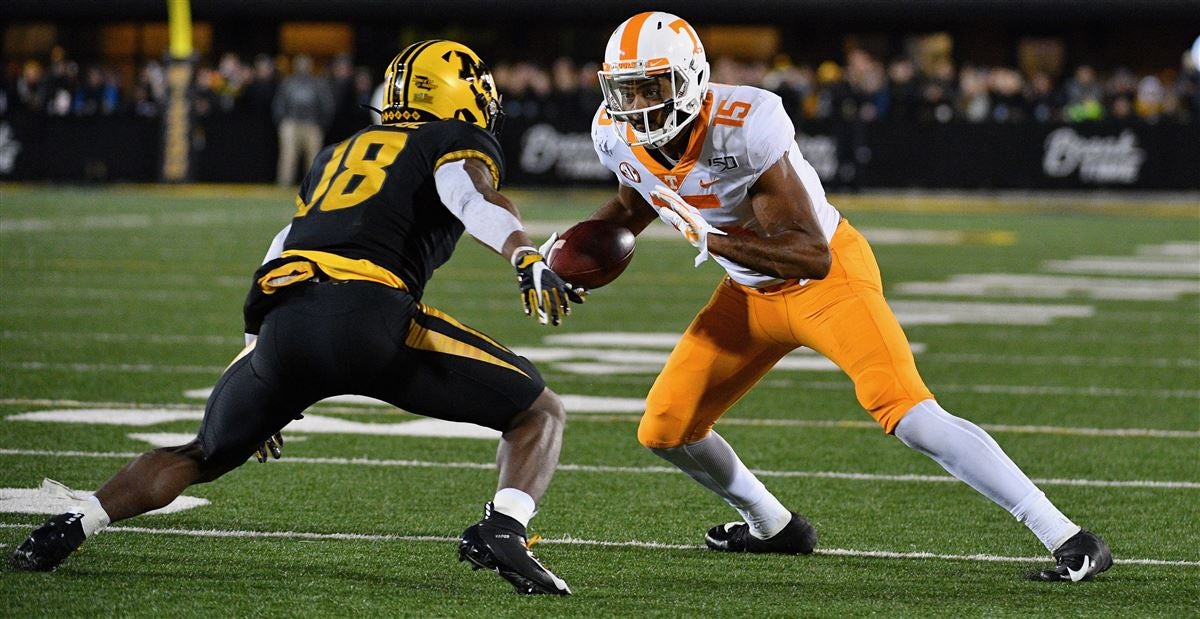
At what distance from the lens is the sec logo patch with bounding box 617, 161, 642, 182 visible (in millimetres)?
4629

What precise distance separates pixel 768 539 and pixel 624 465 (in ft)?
4.34

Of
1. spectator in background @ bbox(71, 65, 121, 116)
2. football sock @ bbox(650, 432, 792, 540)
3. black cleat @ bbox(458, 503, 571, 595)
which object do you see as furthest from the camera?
spectator in background @ bbox(71, 65, 121, 116)

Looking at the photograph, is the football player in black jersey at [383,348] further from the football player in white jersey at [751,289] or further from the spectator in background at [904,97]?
the spectator in background at [904,97]

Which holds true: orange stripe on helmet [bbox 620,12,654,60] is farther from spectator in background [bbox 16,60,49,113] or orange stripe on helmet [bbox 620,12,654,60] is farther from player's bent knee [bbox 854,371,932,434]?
spectator in background [bbox 16,60,49,113]

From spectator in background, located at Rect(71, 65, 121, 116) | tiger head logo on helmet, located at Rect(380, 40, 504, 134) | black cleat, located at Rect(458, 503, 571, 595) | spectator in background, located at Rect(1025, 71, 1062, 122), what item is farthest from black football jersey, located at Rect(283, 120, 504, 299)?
spectator in background, located at Rect(71, 65, 121, 116)

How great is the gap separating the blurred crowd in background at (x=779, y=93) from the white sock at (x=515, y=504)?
52.9 ft

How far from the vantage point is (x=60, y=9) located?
89.2 ft

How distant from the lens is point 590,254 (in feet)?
15.4

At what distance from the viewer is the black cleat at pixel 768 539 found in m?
4.75

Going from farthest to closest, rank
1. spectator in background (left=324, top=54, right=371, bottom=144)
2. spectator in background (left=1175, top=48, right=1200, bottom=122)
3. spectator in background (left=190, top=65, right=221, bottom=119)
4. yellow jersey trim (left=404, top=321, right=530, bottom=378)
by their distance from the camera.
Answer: spectator in background (left=324, top=54, right=371, bottom=144) → spectator in background (left=190, top=65, right=221, bottom=119) → spectator in background (left=1175, top=48, right=1200, bottom=122) → yellow jersey trim (left=404, top=321, right=530, bottom=378)

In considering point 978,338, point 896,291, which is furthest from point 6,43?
point 978,338

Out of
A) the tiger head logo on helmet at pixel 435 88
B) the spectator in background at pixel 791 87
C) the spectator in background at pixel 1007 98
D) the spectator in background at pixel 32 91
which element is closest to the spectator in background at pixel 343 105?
the spectator in background at pixel 32 91

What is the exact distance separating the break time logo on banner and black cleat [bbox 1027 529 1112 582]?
16479 millimetres

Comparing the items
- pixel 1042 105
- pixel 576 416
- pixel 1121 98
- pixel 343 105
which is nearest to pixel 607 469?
pixel 576 416
